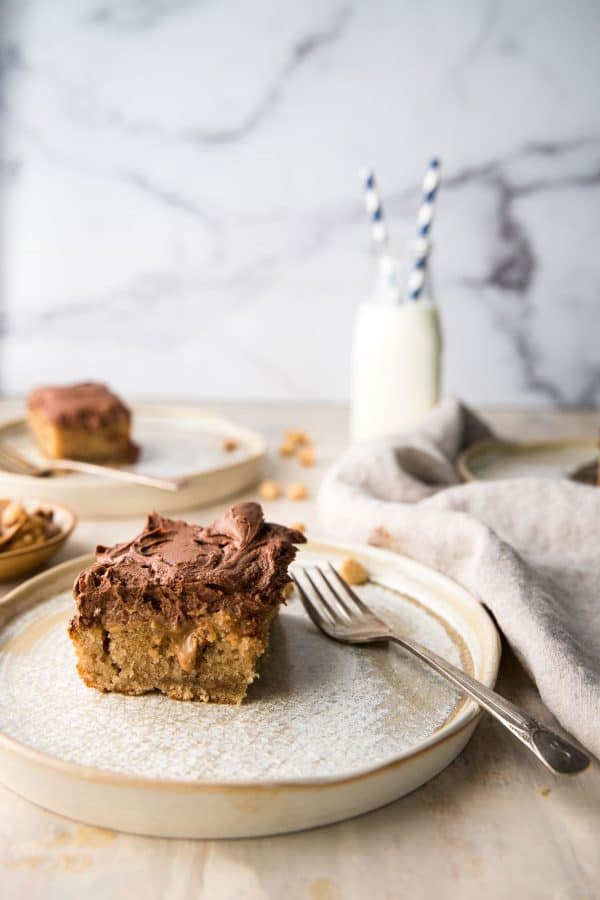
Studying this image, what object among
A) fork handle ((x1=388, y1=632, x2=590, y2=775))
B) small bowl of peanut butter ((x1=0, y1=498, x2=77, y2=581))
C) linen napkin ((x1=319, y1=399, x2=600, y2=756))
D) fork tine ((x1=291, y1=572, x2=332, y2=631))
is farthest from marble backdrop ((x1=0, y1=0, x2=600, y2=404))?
fork handle ((x1=388, y1=632, x2=590, y2=775))

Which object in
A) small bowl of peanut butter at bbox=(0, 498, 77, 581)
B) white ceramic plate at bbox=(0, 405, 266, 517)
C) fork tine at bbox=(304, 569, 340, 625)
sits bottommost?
white ceramic plate at bbox=(0, 405, 266, 517)

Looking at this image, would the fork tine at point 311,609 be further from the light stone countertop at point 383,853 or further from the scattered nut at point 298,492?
the scattered nut at point 298,492

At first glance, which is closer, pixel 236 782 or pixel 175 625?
pixel 236 782

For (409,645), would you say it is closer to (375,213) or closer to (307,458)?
(307,458)

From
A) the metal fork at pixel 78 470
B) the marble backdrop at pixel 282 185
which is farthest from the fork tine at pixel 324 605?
the marble backdrop at pixel 282 185

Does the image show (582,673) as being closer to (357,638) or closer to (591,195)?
(357,638)

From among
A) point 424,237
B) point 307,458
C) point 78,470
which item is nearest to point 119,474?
point 78,470

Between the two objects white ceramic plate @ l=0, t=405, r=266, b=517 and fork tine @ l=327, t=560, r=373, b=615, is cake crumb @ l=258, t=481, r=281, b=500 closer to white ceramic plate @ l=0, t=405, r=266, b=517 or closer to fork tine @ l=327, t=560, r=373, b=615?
white ceramic plate @ l=0, t=405, r=266, b=517
